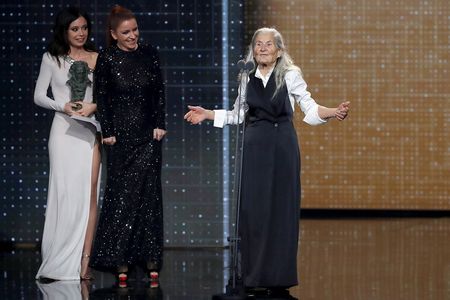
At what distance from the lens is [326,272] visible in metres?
6.79

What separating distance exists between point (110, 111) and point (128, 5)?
65.3 inches

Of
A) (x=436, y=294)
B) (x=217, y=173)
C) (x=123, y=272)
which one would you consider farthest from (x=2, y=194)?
(x=436, y=294)

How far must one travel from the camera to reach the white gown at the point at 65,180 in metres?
6.46

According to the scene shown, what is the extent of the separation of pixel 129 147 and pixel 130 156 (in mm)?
47

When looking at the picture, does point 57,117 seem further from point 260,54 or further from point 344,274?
point 344,274

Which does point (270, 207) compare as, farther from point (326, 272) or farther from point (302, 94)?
point (326, 272)

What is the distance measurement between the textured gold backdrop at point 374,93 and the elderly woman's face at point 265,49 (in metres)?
4.40

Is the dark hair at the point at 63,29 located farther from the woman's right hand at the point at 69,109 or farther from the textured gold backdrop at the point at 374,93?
the textured gold backdrop at the point at 374,93

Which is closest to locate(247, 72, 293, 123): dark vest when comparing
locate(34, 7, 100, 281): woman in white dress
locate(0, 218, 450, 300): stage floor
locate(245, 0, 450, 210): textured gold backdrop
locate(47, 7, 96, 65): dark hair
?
locate(0, 218, 450, 300): stage floor

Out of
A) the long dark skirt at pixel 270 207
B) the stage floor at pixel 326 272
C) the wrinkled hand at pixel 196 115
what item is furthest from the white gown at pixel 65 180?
the long dark skirt at pixel 270 207

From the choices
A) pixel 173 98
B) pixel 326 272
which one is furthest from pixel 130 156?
pixel 173 98

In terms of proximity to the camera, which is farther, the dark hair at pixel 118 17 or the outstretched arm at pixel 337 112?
the dark hair at pixel 118 17

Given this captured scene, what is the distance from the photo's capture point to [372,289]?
239 inches

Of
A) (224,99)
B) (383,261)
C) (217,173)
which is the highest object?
(224,99)
